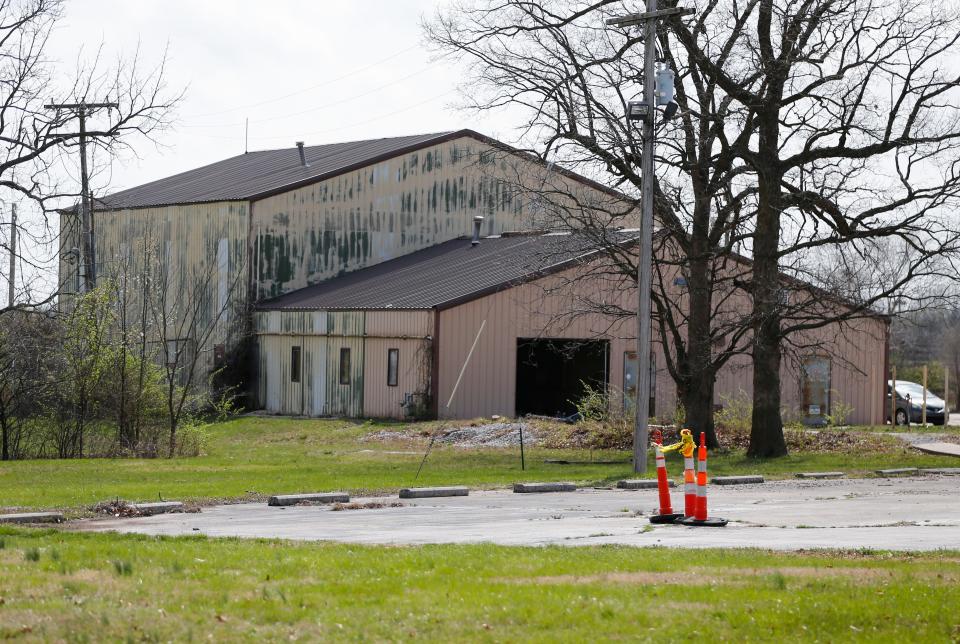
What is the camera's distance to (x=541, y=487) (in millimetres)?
21531

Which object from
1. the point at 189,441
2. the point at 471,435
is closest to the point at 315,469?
the point at 189,441

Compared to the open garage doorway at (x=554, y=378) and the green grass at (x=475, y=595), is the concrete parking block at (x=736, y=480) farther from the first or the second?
the open garage doorway at (x=554, y=378)

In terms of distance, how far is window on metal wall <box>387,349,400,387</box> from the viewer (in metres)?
42.8

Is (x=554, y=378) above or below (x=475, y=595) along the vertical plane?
above

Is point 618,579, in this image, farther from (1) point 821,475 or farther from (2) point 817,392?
Result: (2) point 817,392

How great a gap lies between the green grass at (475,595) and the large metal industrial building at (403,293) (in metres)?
22.4

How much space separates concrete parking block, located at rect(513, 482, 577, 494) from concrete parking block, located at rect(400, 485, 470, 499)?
2.97 ft

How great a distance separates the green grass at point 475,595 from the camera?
8383 mm

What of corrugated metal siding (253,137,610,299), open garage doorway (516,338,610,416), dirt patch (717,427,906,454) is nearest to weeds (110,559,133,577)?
dirt patch (717,427,906,454)

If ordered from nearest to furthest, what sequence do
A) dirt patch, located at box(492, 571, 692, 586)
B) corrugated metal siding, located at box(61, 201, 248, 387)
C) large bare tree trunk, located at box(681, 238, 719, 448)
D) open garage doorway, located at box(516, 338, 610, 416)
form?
dirt patch, located at box(492, 571, 692, 586) < large bare tree trunk, located at box(681, 238, 719, 448) < open garage doorway, located at box(516, 338, 610, 416) < corrugated metal siding, located at box(61, 201, 248, 387)

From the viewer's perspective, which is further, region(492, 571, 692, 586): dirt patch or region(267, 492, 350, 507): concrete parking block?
region(267, 492, 350, 507): concrete parking block

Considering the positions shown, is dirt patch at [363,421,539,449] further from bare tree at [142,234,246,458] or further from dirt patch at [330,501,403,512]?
dirt patch at [330,501,403,512]

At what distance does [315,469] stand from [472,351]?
1337cm

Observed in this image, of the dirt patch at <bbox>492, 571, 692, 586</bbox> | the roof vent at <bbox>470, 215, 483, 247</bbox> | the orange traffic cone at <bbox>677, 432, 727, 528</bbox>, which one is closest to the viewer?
the dirt patch at <bbox>492, 571, 692, 586</bbox>
